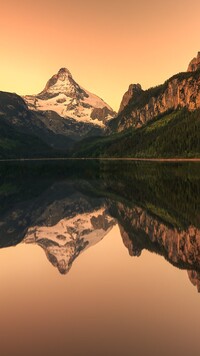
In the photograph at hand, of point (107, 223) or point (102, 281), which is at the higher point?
point (102, 281)

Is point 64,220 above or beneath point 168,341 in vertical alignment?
beneath

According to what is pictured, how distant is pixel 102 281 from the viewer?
29.8 meters

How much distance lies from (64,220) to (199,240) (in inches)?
846

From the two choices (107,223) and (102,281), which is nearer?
(102,281)

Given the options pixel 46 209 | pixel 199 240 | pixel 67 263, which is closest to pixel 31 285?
pixel 67 263

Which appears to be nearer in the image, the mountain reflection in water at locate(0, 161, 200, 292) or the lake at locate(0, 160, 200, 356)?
the lake at locate(0, 160, 200, 356)

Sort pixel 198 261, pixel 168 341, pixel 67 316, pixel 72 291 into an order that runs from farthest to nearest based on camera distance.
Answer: pixel 198 261 → pixel 72 291 → pixel 67 316 → pixel 168 341

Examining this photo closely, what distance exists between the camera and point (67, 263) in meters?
34.9

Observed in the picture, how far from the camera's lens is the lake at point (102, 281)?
20219mm

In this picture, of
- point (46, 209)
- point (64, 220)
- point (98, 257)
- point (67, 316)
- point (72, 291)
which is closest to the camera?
point (67, 316)

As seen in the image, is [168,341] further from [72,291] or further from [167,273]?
[167,273]

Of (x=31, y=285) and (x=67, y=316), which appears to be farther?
(x=31, y=285)

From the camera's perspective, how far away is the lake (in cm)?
2022

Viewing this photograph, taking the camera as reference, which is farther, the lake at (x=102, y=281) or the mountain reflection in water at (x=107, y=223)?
the mountain reflection in water at (x=107, y=223)
